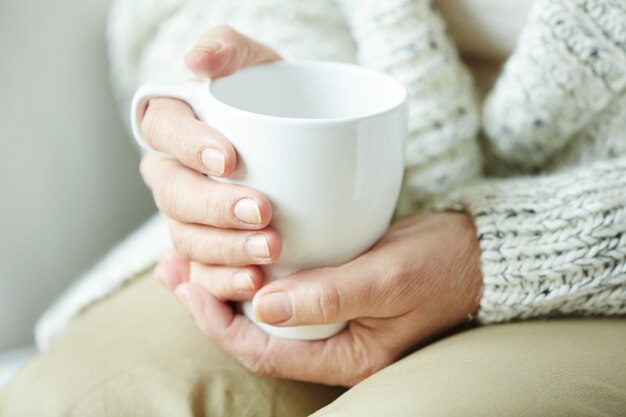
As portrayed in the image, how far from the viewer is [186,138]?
0.46 meters

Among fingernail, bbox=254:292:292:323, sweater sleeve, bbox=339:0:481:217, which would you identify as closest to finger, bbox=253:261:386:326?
fingernail, bbox=254:292:292:323

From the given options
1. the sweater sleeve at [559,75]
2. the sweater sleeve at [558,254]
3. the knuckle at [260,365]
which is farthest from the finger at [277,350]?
the sweater sleeve at [559,75]

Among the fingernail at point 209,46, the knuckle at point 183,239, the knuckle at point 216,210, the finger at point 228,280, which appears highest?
the fingernail at point 209,46

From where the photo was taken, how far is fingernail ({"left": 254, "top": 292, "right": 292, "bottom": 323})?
0.46m

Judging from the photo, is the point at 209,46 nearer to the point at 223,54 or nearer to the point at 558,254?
the point at 223,54

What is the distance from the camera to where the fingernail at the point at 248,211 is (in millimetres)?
423

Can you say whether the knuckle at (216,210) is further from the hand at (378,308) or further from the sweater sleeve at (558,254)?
the sweater sleeve at (558,254)

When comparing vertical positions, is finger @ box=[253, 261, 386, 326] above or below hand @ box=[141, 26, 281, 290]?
below

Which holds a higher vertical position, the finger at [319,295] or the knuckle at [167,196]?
the knuckle at [167,196]

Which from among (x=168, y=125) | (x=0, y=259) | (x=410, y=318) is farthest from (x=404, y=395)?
(x=0, y=259)

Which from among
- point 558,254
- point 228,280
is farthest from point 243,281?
point 558,254

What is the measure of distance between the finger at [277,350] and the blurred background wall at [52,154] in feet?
0.99

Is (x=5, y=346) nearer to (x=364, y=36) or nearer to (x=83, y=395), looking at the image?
(x=83, y=395)

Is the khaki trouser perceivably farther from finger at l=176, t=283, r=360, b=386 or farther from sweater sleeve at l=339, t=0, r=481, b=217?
sweater sleeve at l=339, t=0, r=481, b=217
